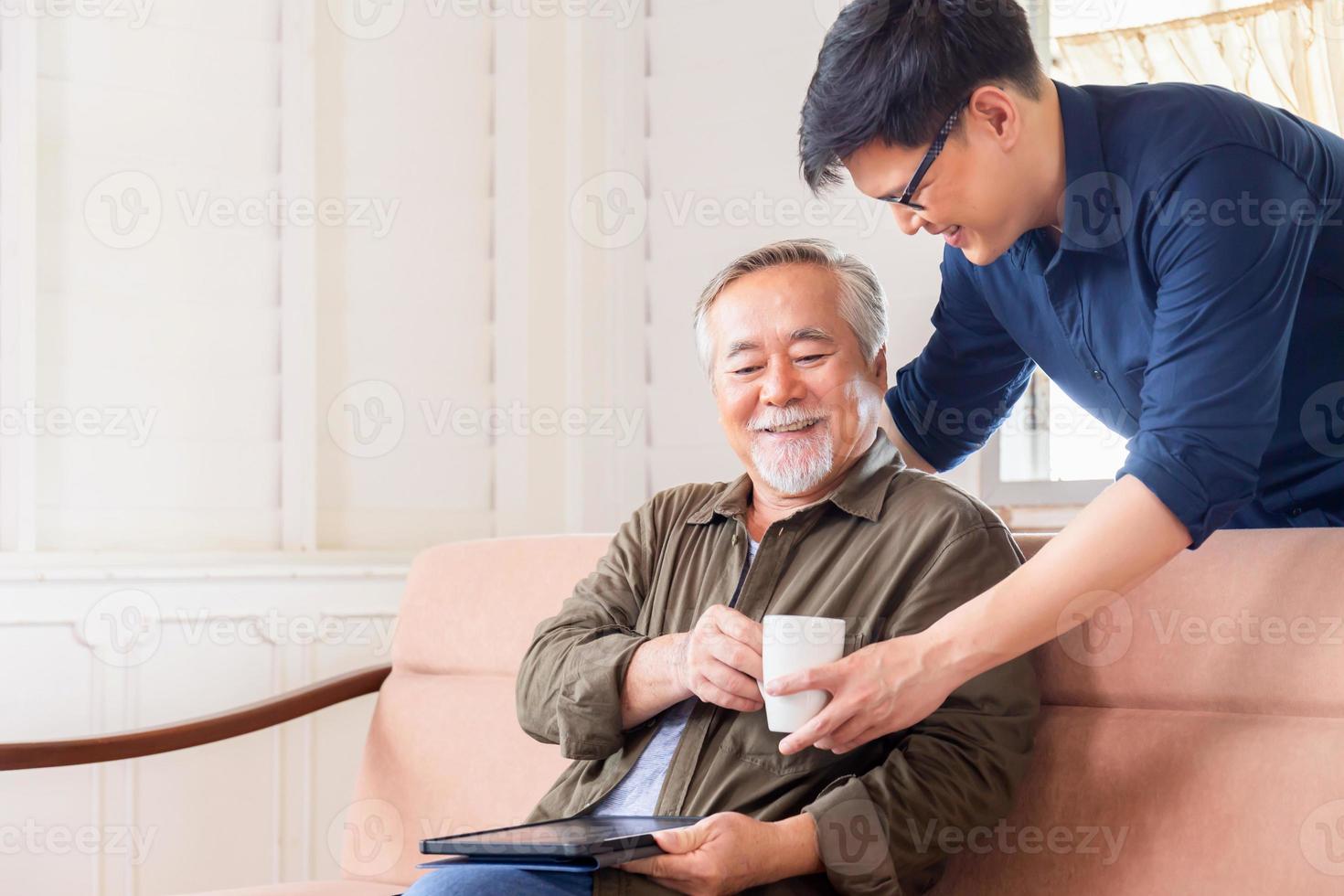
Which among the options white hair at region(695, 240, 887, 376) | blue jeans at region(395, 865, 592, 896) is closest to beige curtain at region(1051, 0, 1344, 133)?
white hair at region(695, 240, 887, 376)

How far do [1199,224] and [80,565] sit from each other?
2.23 meters

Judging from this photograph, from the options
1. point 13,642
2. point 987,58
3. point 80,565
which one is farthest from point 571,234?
point 987,58

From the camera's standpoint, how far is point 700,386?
2.96m

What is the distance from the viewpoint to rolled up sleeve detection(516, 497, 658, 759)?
5.07 ft

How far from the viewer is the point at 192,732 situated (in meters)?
2.21

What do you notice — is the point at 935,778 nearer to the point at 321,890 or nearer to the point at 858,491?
the point at 858,491

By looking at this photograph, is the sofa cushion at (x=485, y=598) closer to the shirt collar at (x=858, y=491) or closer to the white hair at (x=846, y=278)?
the shirt collar at (x=858, y=491)

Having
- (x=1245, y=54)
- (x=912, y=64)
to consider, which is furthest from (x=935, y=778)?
(x=1245, y=54)

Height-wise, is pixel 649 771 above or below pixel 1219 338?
below

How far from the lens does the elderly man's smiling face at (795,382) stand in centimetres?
163

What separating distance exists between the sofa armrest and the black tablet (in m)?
0.98

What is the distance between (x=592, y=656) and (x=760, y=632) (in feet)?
0.91

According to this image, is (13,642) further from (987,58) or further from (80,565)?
(987,58)

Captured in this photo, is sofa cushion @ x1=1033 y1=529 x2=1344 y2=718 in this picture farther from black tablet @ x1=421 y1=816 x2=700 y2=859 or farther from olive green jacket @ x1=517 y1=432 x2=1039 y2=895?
black tablet @ x1=421 y1=816 x2=700 y2=859
